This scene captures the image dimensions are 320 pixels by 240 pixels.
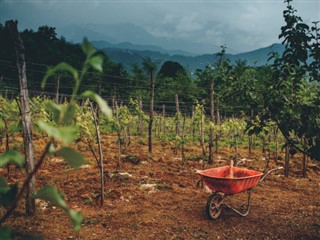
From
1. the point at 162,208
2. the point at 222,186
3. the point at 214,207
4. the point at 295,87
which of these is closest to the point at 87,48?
the point at 295,87

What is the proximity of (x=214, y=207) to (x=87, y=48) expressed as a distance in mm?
6409

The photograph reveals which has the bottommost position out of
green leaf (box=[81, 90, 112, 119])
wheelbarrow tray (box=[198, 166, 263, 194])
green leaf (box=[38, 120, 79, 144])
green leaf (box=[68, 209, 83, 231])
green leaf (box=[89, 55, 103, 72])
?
wheelbarrow tray (box=[198, 166, 263, 194])

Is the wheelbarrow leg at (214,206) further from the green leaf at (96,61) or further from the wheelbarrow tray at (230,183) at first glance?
the green leaf at (96,61)

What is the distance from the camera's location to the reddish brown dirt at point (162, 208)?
5.79 metres

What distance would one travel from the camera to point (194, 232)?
5.87 metres

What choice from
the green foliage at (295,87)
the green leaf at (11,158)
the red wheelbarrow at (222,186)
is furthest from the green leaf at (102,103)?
the red wheelbarrow at (222,186)

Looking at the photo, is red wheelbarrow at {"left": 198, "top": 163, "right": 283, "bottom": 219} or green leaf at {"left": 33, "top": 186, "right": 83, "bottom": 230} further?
red wheelbarrow at {"left": 198, "top": 163, "right": 283, "bottom": 219}

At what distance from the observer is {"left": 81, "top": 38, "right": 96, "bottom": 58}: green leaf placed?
66 centimetres

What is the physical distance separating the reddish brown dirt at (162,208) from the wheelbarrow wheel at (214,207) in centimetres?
16

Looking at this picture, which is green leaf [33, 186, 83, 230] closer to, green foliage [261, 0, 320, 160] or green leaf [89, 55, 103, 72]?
green leaf [89, 55, 103, 72]

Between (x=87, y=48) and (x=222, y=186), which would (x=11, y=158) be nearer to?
(x=87, y=48)

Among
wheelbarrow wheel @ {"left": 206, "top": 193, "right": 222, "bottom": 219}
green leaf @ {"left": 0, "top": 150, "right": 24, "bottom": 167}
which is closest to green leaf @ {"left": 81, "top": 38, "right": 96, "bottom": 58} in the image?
green leaf @ {"left": 0, "top": 150, "right": 24, "bottom": 167}

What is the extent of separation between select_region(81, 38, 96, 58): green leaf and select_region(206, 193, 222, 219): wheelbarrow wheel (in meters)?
6.12

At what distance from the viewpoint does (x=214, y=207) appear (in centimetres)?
661
